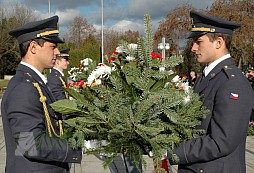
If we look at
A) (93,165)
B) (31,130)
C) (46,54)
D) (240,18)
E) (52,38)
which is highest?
(240,18)

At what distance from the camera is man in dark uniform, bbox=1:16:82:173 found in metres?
2.06

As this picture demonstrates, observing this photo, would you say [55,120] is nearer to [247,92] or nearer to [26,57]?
[26,57]

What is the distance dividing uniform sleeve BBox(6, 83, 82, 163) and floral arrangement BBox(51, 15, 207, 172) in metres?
0.12

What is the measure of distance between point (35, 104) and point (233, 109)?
4.02 ft

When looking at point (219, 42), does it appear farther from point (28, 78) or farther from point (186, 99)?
point (28, 78)

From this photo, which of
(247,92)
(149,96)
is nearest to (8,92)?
(149,96)

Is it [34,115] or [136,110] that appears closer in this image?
[136,110]

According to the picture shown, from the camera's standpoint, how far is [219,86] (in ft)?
7.44

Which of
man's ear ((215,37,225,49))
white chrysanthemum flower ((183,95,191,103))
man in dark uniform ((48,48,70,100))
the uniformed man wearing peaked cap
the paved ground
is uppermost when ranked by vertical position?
the uniformed man wearing peaked cap

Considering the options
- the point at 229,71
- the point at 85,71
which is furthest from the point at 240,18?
the point at 229,71

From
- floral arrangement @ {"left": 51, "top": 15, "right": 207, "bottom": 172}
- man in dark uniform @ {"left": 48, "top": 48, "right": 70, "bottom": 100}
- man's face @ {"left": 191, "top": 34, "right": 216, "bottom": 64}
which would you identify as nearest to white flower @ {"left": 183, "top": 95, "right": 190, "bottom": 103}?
floral arrangement @ {"left": 51, "top": 15, "right": 207, "bottom": 172}

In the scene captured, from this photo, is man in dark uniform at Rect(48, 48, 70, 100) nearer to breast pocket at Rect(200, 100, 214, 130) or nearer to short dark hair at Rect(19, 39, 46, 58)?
short dark hair at Rect(19, 39, 46, 58)

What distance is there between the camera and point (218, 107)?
84.7 inches

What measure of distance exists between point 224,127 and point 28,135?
118 cm
